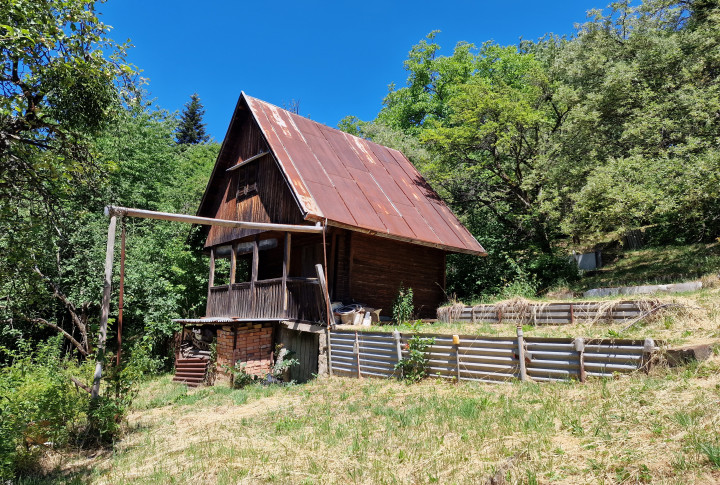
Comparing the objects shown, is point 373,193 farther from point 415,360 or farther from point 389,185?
point 415,360

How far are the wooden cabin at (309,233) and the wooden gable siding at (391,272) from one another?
35mm

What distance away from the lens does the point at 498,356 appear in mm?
8578

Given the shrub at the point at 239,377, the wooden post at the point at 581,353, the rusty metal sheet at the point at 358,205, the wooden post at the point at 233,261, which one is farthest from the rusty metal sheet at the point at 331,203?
the wooden post at the point at 581,353

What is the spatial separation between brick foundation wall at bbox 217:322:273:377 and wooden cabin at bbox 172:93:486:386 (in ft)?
0.10

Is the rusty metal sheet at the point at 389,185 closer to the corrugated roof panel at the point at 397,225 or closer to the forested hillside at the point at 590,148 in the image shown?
the corrugated roof panel at the point at 397,225

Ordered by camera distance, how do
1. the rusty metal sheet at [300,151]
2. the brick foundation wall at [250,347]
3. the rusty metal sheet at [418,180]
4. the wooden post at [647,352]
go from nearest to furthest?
the wooden post at [647,352], the brick foundation wall at [250,347], the rusty metal sheet at [300,151], the rusty metal sheet at [418,180]

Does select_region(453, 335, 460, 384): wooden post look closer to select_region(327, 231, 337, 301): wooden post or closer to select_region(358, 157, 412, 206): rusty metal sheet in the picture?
select_region(327, 231, 337, 301): wooden post

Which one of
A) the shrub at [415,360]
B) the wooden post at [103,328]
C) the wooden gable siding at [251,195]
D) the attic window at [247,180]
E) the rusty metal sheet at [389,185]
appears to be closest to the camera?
the wooden post at [103,328]

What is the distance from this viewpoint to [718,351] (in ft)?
21.7

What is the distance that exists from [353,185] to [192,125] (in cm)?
3998

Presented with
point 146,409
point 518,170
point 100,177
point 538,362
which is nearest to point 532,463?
point 538,362

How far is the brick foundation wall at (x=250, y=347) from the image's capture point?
14.0 meters

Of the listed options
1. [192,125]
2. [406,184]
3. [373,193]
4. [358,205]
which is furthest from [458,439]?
[192,125]

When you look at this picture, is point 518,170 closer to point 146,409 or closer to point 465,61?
point 146,409
